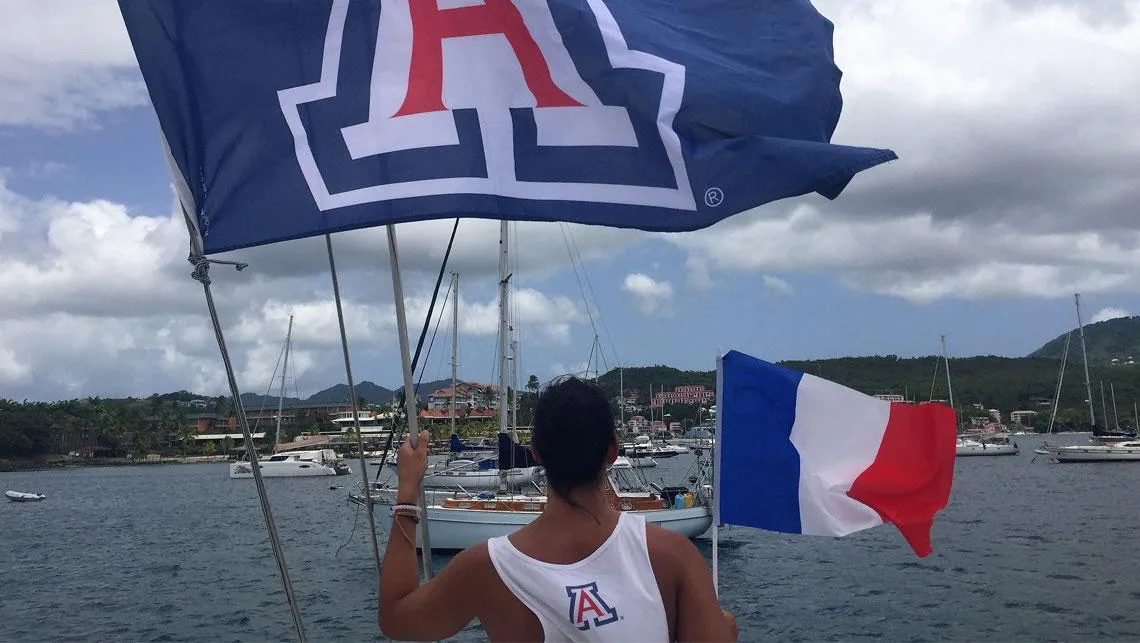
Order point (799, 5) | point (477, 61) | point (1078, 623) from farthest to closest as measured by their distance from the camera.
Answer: point (1078, 623), point (799, 5), point (477, 61)

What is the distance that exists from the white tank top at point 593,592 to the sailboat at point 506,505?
65.0ft

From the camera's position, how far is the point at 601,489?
7.64 feet

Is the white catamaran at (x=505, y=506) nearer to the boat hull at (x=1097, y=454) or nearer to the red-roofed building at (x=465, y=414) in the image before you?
the boat hull at (x=1097, y=454)

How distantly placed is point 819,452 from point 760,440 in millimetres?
348

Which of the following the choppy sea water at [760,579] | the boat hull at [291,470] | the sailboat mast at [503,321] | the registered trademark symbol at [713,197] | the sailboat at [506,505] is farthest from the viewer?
the boat hull at [291,470]

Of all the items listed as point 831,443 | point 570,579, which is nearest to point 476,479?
point 831,443

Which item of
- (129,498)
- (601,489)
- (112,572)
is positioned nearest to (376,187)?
(601,489)

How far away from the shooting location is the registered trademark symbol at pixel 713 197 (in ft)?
12.6

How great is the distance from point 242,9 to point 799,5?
260cm

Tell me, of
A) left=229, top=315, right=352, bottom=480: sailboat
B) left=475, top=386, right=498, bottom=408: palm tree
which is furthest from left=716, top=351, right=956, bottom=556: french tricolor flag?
left=475, top=386, right=498, bottom=408: palm tree

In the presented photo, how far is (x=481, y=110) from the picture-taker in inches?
146

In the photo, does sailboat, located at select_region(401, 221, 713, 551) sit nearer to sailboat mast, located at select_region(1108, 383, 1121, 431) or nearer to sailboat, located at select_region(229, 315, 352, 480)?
sailboat, located at select_region(229, 315, 352, 480)

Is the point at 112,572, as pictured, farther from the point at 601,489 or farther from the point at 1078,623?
the point at 601,489

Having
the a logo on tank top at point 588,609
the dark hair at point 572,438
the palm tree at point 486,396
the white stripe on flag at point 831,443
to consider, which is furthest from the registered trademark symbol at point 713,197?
the palm tree at point 486,396
